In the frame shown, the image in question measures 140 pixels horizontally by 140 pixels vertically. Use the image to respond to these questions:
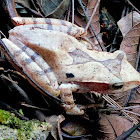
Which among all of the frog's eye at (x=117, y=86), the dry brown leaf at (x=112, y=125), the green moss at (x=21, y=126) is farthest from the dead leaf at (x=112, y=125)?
the green moss at (x=21, y=126)

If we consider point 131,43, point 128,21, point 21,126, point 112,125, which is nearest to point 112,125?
point 112,125

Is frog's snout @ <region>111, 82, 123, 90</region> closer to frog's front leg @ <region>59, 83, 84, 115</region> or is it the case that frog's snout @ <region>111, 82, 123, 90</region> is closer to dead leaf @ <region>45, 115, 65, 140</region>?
frog's front leg @ <region>59, 83, 84, 115</region>

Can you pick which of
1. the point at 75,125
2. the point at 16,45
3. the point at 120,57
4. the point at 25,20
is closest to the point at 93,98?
the point at 75,125

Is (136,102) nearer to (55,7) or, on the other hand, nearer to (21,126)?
(21,126)

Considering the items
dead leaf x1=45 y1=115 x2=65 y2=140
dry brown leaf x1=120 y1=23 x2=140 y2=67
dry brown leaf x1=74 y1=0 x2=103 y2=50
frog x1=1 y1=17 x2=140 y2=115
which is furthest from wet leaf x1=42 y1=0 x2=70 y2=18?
dead leaf x1=45 y1=115 x2=65 y2=140

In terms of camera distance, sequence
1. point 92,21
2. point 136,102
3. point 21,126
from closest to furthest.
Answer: point 21,126 → point 136,102 → point 92,21

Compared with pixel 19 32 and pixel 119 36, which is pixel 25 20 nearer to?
pixel 19 32

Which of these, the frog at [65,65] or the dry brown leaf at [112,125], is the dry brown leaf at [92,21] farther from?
the dry brown leaf at [112,125]
